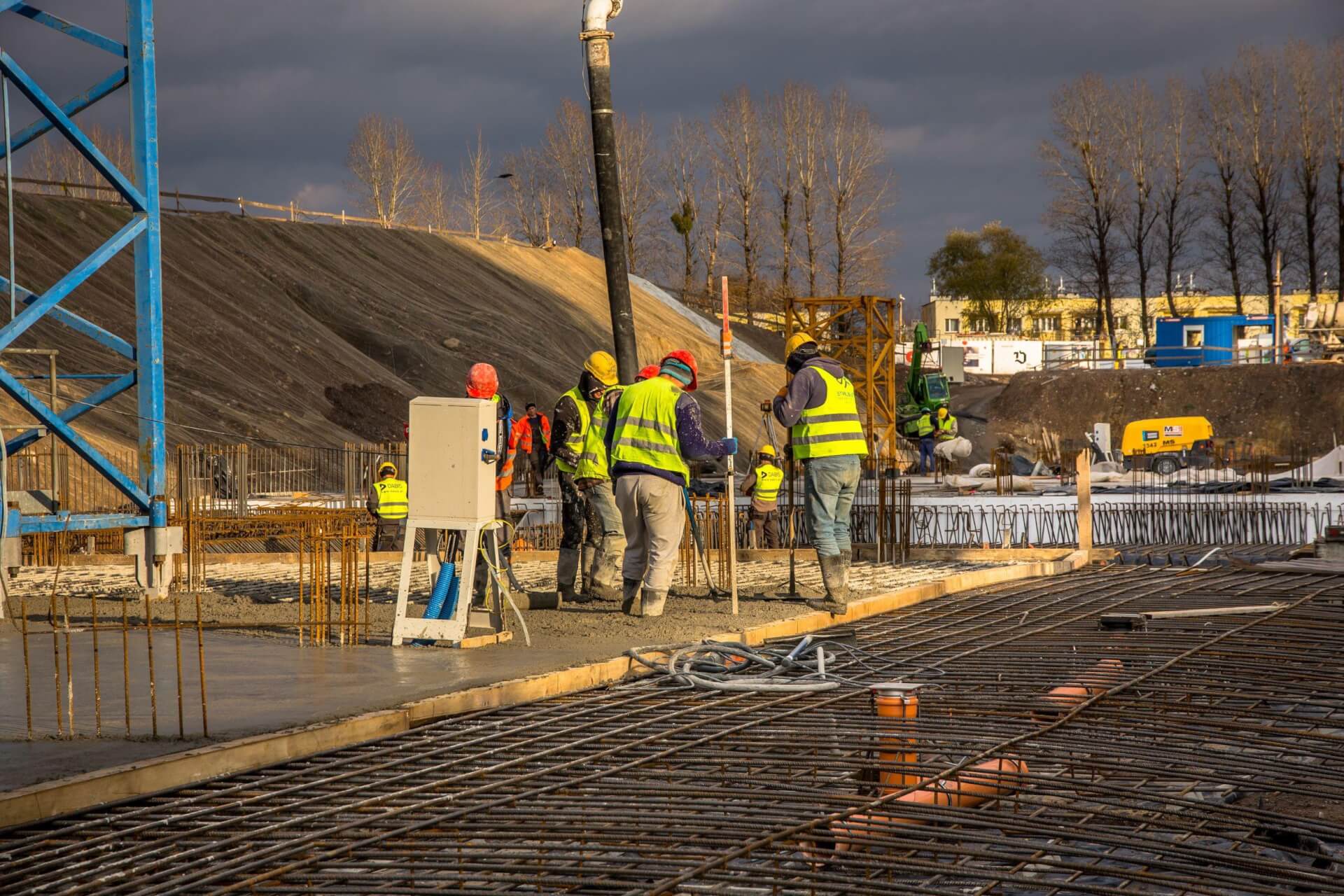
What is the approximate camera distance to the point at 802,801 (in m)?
4.85

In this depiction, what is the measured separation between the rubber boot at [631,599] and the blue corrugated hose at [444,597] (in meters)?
1.33

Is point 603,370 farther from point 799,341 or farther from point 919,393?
point 919,393

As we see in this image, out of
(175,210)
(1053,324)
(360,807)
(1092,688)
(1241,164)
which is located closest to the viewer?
(360,807)

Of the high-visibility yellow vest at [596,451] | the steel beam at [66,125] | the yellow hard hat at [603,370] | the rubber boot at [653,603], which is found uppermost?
the steel beam at [66,125]

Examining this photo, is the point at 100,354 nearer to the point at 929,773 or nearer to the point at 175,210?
the point at 175,210

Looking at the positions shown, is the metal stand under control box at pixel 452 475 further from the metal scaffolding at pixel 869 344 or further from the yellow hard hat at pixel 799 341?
the metal scaffolding at pixel 869 344

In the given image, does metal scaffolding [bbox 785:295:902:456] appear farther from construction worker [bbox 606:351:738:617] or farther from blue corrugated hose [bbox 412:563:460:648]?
blue corrugated hose [bbox 412:563:460:648]

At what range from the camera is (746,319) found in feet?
196

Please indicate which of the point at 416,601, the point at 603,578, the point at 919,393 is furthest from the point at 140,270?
Answer: the point at 919,393

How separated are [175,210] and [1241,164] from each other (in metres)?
38.7

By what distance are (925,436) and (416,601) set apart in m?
23.3

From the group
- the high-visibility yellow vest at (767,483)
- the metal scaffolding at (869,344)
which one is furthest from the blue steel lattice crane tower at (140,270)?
the metal scaffolding at (869,344)

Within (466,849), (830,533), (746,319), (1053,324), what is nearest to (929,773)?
(466,849)

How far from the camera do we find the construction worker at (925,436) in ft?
106
